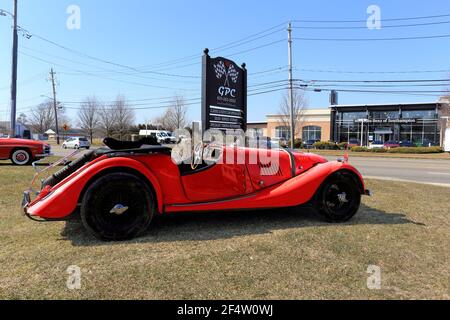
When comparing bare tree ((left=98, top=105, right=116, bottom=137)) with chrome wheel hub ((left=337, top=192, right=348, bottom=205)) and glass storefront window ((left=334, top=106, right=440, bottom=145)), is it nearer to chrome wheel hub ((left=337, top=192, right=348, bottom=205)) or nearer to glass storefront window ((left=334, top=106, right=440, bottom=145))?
glass storefront window ((left=334, top=106, right=440, bottom=145))

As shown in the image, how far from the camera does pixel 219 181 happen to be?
471 centimetres

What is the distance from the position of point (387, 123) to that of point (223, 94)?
176ft

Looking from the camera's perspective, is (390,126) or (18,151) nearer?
(18,151)

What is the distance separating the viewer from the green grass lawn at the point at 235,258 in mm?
2930

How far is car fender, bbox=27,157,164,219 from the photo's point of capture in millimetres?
3961

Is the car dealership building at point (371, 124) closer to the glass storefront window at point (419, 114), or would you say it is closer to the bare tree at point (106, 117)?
A: the glass storefront window at point (419, 114)

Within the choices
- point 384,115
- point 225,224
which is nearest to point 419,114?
point 384,115

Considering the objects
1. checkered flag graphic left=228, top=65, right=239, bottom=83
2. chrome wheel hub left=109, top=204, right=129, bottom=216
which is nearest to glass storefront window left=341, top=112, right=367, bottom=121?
checkered flag graphic left=228, top=65, right=239, bottom=83

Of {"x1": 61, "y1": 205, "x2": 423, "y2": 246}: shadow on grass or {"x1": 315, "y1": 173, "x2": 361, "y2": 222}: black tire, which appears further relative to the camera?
{"x1": 315, "y1": 173, "x2": 361, "y2": 222}: black tire

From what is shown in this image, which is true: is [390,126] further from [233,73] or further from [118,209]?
[118,209]

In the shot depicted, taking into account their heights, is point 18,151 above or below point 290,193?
above
